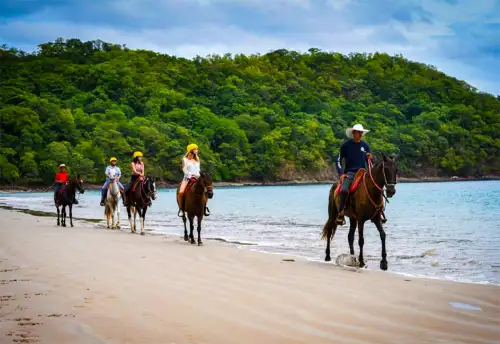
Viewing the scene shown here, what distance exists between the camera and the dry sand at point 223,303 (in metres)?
5.93

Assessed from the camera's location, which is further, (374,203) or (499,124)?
(499,124)

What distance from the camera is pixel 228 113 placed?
134 meters

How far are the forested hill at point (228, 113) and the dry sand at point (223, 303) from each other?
8466 cm

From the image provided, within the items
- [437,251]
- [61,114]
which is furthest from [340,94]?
[437,251]

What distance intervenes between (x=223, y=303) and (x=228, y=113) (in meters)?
127

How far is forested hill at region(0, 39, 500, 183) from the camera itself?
101m

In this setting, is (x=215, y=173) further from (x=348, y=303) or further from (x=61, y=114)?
(x=348, y=303)

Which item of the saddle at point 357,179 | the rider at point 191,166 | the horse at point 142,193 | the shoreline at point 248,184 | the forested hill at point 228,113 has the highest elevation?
the forested hill at point 228,113

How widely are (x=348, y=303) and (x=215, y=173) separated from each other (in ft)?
351

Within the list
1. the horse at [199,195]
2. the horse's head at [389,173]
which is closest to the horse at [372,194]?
the horse's head at [389,173]

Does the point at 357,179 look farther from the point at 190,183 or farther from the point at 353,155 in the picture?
the point at 190,183

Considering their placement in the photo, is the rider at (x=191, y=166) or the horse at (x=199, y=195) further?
the rider at (x=191, y=166)

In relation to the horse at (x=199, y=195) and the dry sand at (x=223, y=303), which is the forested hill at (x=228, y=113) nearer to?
the horse at (x=199, y=195)

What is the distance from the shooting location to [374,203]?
11.4m
